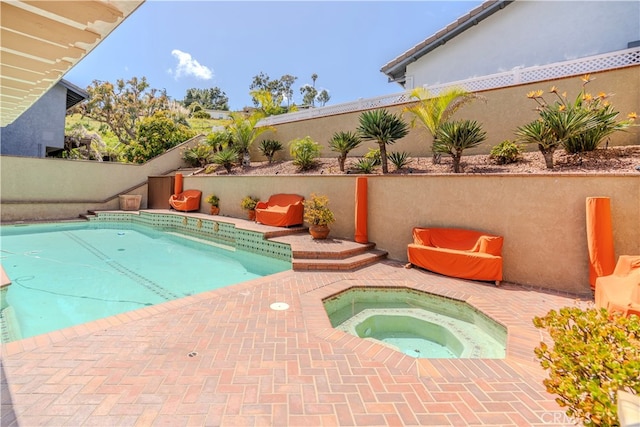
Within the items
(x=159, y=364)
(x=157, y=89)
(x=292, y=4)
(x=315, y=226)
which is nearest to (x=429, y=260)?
(x=315, y=226)

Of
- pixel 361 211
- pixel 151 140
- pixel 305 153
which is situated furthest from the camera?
pixel 151 140

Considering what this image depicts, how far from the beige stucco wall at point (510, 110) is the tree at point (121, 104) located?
18875mm

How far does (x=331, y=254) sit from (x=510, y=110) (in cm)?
747

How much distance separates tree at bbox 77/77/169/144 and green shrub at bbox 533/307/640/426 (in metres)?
24.9

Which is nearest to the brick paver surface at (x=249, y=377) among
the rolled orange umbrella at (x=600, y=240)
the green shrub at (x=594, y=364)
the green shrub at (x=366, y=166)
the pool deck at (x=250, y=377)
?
the pool deck at (x=250, y=377)

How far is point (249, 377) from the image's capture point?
2893mm

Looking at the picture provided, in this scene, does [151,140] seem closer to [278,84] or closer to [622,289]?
[622,289]

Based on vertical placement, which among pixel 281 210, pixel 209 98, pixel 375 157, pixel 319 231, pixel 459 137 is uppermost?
pixel 209 98

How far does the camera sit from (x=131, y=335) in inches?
144

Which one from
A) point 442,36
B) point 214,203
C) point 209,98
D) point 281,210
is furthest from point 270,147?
point 209,98

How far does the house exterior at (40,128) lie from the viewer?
1595 centimetres

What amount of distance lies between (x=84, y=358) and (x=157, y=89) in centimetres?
3139

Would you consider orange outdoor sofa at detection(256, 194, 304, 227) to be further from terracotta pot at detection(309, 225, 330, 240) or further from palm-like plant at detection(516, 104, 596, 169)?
palm-like plant at detection(516, 104, 596, 169)

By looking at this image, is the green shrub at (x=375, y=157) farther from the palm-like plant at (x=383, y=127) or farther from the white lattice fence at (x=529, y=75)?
the white lattice fence at (x=529, y=75)
